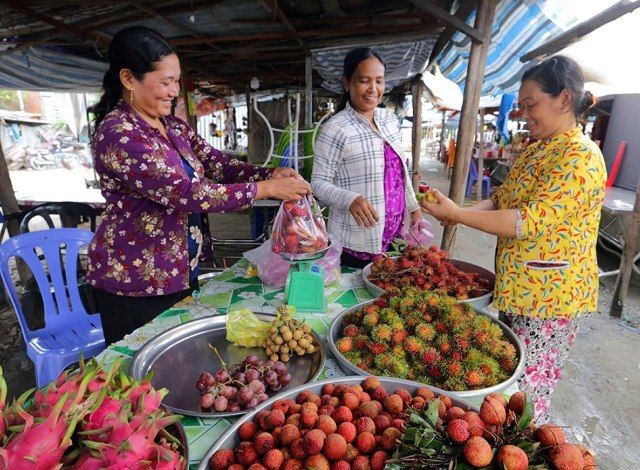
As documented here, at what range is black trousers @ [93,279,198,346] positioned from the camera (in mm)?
1781

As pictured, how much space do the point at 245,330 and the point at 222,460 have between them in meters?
0.63

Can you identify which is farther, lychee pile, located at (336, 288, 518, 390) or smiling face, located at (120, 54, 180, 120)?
smiling face, located at (120, 54, 180, 120)

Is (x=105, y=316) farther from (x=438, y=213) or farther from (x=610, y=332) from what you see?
(x=610, y=332)

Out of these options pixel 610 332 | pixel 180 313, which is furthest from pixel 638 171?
pixel 180 313

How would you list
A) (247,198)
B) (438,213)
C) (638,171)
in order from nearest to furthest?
(247,198)
(438,213)
(638,171)

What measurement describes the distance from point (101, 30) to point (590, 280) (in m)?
4.88

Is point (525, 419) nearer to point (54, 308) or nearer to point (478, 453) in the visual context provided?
point (478, 453)

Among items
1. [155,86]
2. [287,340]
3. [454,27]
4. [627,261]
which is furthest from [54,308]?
[627,261]

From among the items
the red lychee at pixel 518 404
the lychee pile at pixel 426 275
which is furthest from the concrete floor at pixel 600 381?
the red lychee at pixel 518 404

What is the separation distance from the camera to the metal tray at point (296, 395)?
34.9 inches

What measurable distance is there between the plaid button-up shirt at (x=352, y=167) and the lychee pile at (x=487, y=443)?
131cm

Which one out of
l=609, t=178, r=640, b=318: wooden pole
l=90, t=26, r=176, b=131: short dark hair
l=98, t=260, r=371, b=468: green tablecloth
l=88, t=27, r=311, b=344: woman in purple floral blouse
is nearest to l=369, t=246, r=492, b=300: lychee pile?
l=98, t=260, r=371, b=468: green tablecloth

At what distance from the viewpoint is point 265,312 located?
1.63 meters

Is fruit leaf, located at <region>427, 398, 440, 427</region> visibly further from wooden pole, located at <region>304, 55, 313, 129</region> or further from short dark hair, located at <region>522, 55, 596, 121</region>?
wooden pole, located at <region>304, 55, 313, 129</region>
